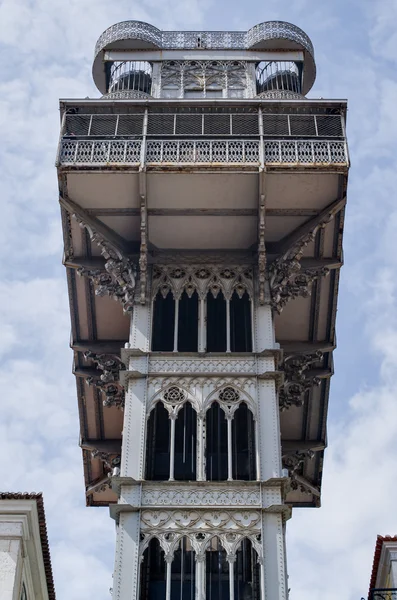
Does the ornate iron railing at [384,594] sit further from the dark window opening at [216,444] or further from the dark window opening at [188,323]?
the dark window opening at [188,323]

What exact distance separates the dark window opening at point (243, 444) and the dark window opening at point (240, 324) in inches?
79.1

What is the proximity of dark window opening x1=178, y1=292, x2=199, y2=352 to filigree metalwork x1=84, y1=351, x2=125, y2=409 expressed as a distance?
2521 millimetres

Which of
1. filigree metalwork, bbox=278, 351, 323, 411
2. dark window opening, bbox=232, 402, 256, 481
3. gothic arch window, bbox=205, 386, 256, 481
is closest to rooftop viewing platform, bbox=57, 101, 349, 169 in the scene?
filigree metalwork, bbox=278, 351, 323, 411

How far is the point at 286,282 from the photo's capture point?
29672 mm

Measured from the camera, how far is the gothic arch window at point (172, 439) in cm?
2617

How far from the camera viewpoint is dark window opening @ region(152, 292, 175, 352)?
1136 inches

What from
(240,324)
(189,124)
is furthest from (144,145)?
(240,324)

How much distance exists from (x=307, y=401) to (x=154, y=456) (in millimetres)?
7897

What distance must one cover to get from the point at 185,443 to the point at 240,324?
389 centimetres

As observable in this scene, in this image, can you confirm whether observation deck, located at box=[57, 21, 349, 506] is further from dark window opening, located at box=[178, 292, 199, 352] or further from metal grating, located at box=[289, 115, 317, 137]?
dark window opening, located at box=[178, 292, 199, 352]

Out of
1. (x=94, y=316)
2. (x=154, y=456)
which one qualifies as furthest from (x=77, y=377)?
(x=154, y=456)

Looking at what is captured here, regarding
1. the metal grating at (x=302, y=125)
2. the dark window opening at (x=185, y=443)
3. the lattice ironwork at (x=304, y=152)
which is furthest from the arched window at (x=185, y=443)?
the metal grating at (x=302, y=125)

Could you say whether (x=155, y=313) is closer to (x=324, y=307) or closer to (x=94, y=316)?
(x=94, y=316)

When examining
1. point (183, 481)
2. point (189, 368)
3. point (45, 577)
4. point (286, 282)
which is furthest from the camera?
point (286, 282)
